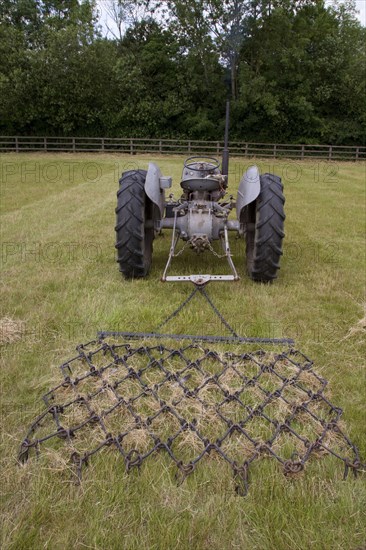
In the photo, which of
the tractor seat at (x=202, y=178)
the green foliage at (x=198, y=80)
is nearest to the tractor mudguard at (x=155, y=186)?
the tractor seat at (x=202, y=178)

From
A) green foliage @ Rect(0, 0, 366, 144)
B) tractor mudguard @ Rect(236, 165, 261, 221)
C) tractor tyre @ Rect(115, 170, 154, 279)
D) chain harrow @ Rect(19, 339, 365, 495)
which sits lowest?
chain harrow @ Rect(19, 339, 365, 495)

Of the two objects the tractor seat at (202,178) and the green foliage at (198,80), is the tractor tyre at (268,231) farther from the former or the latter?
the green foliage at (198,80)

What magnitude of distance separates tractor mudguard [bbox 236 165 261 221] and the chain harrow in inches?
59.3

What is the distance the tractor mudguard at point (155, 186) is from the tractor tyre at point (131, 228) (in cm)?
10

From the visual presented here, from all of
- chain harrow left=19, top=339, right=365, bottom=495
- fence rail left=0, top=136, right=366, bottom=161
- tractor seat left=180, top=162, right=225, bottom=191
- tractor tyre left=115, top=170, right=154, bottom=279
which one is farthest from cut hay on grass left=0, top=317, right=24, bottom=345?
fence rail left=0, top=136, right=366, bottom=161

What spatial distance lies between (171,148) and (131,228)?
18.7 metres

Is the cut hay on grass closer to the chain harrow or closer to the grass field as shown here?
the grass field

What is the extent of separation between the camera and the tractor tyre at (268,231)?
11.7ft

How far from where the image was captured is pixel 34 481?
169 centimetres

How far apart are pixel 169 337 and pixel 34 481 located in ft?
4.31

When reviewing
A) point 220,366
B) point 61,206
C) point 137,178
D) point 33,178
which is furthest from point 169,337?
point 33,178

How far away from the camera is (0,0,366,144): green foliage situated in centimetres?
2216

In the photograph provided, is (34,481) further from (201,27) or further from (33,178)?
(201,27)

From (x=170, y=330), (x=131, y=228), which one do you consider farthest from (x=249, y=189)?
(x=170, y=330)
